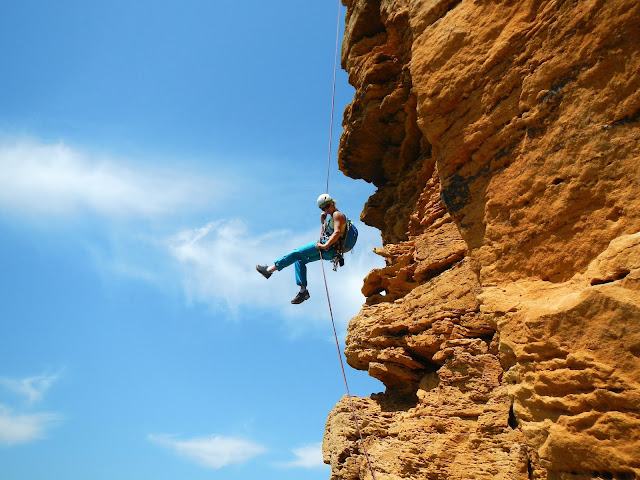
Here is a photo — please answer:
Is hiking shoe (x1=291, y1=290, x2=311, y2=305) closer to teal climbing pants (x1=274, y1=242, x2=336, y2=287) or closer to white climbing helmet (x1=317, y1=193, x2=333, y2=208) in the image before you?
teal climbing pants (x1=274, y1=242, x2=336, y2=287)

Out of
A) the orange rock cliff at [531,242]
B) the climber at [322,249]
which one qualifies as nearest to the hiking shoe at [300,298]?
the climber at [322,249]

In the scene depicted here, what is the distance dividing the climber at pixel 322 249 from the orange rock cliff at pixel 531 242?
250 centimetres

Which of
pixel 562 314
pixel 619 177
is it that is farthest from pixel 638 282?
pixel 619 177

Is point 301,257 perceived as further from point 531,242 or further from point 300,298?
point 531,242

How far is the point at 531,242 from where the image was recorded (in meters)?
4.53

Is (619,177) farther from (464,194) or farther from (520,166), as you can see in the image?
(464,194)

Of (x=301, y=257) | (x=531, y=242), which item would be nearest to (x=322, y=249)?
(x=301, y=257)

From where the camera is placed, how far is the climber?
32.6 feet

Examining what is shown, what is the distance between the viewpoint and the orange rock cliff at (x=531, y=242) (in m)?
3.65

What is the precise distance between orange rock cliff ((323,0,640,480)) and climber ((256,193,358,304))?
8.20 ft

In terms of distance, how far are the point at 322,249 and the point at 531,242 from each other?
18.6 ft

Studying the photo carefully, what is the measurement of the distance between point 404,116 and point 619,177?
23.1 ft

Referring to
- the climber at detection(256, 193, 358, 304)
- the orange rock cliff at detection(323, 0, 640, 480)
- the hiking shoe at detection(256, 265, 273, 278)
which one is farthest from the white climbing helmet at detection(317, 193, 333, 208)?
the orange rock cliff at detection(323, 0, 640, 480)

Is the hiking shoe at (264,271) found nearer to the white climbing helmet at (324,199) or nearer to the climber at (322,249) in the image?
the climber at (322,249)
